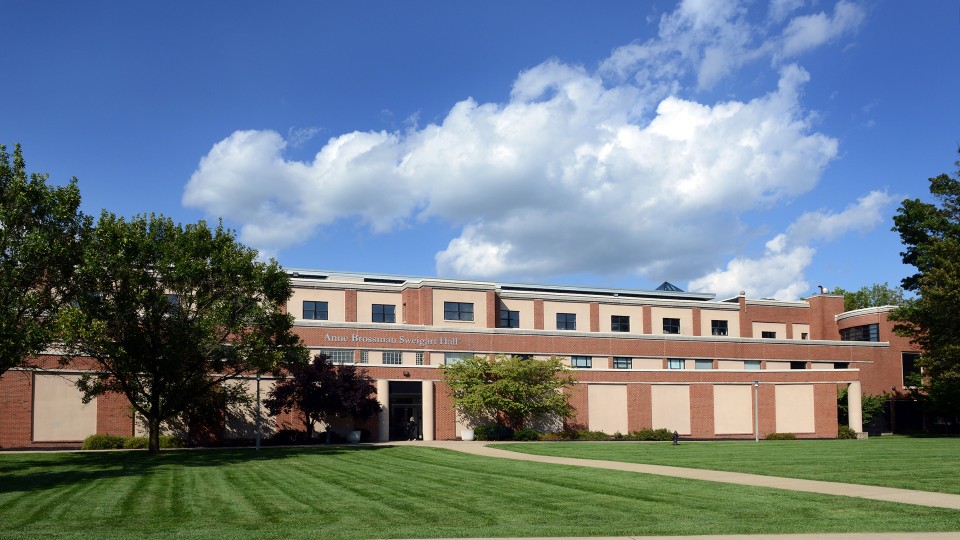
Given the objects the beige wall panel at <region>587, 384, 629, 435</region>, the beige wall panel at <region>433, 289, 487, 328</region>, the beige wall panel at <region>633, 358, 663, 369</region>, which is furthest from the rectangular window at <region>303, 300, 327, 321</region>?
the beige wall panel at <region>633, 358, 663, 369</region>

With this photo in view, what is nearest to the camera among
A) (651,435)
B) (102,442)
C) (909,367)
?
(102,442)

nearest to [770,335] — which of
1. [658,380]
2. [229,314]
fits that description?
[658,380]

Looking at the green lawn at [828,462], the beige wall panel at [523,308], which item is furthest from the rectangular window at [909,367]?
the green lawn at [828,462]

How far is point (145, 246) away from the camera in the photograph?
3828cm

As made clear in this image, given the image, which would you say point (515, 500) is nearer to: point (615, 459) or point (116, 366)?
point (615, 459)

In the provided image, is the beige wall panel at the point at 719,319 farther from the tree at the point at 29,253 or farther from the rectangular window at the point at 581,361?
the tree at the point at 29,253

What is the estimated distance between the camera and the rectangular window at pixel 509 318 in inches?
2739

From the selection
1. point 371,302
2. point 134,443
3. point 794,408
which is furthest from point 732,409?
point 134,443

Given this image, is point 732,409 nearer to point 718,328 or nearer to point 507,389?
point 718,328

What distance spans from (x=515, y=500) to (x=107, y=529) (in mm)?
9466

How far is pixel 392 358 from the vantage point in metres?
59.6

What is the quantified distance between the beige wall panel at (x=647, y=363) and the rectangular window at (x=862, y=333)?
24.4 m

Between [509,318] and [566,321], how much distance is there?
5326mm

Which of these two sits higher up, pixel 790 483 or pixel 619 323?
pixel 619 323
